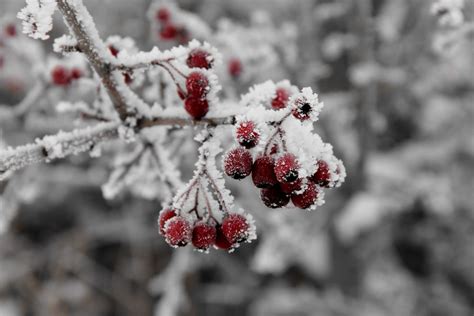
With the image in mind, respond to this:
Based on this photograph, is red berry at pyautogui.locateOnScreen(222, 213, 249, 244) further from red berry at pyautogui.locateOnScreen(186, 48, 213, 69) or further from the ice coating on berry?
red berry at pyautogui.locateOnScreen(186, 48, 213, 69)

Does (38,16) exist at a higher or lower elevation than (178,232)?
higher

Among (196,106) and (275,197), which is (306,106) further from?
(196,106)

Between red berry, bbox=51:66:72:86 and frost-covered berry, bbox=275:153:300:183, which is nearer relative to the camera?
frost-covered berry, bbox=275:153:300:183

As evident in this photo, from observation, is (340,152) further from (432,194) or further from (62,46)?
(62,46)

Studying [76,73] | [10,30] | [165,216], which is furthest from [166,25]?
[165,216]

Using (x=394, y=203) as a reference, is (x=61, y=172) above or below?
above

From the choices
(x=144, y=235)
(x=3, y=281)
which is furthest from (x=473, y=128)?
(x=3, y=281)

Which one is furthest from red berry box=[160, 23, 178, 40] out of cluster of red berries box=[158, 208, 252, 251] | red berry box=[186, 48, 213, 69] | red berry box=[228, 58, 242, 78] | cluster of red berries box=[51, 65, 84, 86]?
cluster of red berries box=[158, 208, 252, 251]
